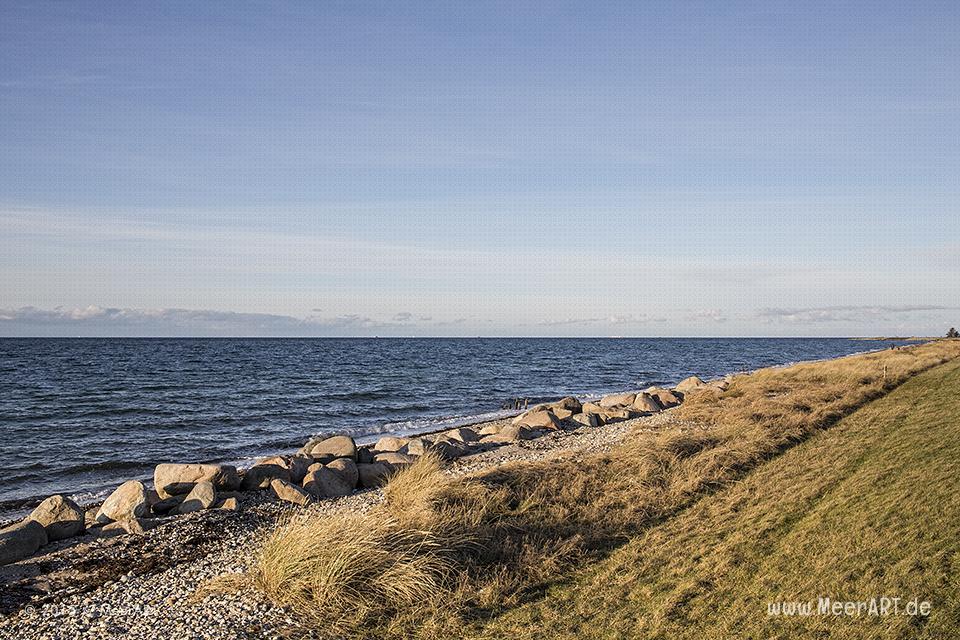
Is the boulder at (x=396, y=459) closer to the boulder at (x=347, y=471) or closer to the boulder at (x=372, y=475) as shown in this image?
the boulder at (x=372, y=475)

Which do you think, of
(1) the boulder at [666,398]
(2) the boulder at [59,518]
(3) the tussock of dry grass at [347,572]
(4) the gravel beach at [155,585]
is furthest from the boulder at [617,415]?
(2) the boulder at [59,518]

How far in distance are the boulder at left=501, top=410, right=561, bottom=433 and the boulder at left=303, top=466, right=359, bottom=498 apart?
29.3 ft

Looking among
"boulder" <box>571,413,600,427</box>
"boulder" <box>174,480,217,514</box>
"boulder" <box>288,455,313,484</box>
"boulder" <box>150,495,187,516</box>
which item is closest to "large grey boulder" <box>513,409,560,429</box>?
"boulder" <box>571,413,600,427</box>

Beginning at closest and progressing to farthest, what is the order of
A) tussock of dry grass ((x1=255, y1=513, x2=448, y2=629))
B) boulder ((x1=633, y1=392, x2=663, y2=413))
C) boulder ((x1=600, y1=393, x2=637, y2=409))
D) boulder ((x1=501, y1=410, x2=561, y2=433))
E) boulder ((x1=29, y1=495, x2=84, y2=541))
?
tussock of dry grass ((x1=255, y1=513, x2=448, y2=629)) → boulder ((x1=29, y1=495, x2=84, y2=541)) → boulder ((x1=501, y1=410, x2=561, y2=433)) → boulder ((x1=633, y1=392, x2=663, y2=413)) → boulder ((x1=600, y1=393, x2=637, y2=409))

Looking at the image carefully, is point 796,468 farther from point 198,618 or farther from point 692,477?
point 198,618

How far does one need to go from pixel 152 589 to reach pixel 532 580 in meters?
4.79

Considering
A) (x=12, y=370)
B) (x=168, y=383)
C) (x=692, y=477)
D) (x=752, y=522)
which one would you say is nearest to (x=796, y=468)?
(x=692, y=477)

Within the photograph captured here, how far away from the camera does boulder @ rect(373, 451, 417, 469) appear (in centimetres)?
1569

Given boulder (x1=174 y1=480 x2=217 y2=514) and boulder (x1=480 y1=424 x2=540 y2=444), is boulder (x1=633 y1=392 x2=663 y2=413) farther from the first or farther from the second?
boulder (x1=174 y1=480 x2=217 y2=514)

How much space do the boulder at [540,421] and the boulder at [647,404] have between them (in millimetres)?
6112

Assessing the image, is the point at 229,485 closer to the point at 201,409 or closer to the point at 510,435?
the point at 510,435

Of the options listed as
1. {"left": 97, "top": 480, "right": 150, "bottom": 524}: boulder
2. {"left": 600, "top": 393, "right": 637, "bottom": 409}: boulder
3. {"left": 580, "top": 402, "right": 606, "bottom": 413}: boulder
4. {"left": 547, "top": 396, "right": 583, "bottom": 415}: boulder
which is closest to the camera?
{"left": 97, "top": 480, "right": 150, "bottom": 524}: boulder

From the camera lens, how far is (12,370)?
175 feet

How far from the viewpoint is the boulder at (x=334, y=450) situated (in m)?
17.1
